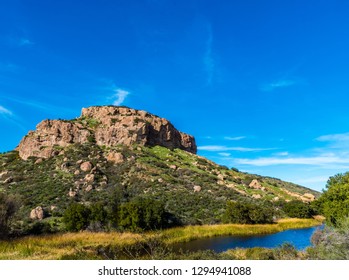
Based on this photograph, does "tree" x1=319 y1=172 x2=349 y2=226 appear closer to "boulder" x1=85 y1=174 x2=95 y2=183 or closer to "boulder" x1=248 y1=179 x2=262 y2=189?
"boulder" x1=85 y1=174 x2=95 y2=183

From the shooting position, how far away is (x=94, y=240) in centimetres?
2188

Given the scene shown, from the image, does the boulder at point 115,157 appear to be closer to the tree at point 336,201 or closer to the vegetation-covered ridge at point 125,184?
the vegetation-covered ridge at point 125,184

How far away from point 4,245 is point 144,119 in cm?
7179

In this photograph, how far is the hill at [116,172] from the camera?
45.2 m

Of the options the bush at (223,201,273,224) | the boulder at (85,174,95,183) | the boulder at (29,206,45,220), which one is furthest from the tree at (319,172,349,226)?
the boulder at (85,174,95,183)

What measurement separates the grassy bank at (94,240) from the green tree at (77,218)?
19.7ft

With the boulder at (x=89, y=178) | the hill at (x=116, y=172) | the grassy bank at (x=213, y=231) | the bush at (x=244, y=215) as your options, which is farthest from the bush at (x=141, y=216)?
the boulder at (x=89, y=178)

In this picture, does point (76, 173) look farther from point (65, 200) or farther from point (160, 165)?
point (160, 165)

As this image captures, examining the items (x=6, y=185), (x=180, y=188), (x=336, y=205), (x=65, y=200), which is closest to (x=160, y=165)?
(x=180, y=188)

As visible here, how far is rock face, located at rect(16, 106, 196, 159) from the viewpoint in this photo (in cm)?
7104

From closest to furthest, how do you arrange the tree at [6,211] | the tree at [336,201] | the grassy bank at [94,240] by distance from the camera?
the grassy bank at [94,240] < the tree at [6,211] < the tree at [336,201]

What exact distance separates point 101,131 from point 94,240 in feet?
184

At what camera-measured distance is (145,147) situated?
7581cm

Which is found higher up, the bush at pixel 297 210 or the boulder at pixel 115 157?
the boulder at pixel 115 157
